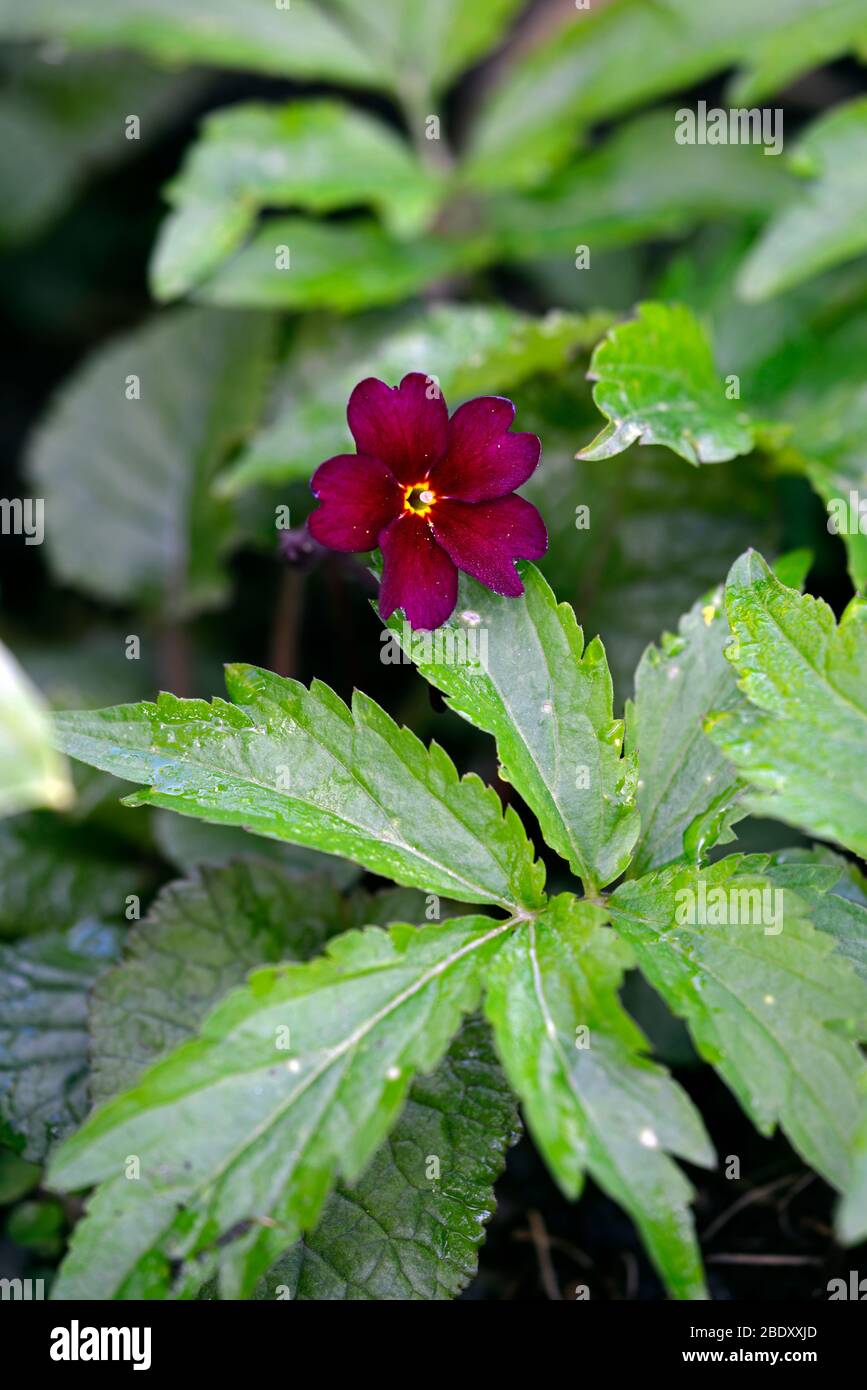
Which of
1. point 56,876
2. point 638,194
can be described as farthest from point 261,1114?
point 638,194

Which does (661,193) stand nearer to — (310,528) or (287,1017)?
(310,528)

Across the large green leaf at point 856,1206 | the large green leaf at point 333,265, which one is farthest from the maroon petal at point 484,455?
the large green leaf at point 333,265

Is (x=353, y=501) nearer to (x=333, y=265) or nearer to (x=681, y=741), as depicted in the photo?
(x=681, y=741)

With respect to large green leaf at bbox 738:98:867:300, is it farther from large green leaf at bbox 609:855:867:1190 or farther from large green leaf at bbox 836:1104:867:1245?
large green leaf at bbox 836:1104:867:1245

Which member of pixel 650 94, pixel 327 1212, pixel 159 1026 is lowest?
pixel 327 1212

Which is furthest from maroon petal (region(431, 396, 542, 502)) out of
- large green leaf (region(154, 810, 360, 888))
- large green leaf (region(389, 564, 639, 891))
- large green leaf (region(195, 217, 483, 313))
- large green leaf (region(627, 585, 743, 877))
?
large green leaf (region(195, 217, 483, 313))
